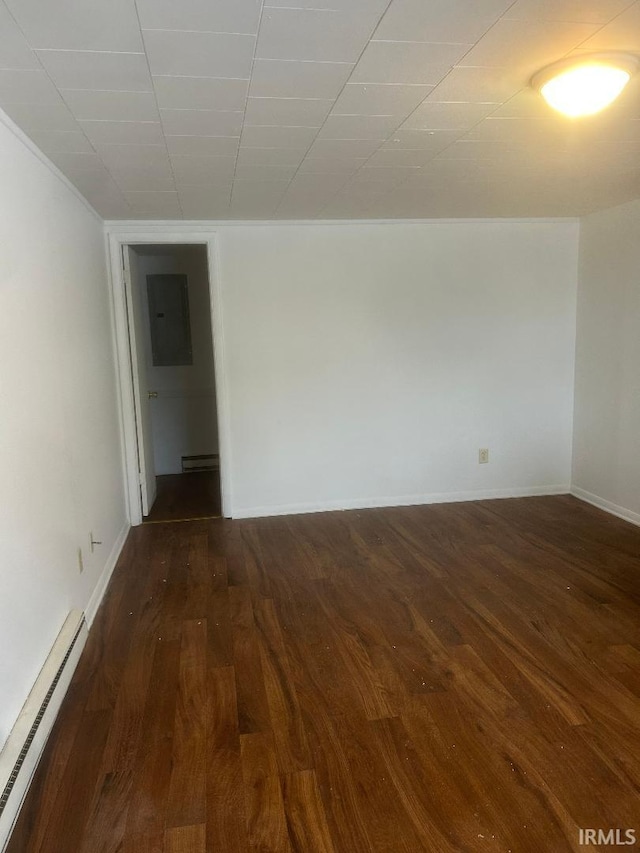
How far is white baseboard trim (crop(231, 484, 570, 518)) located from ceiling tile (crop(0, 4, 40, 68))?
3.14 metres

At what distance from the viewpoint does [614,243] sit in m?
3.93

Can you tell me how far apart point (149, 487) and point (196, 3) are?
3.64 m

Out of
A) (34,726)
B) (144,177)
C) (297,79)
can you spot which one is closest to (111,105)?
(297,79)

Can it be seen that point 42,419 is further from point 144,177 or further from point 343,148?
point 343,148

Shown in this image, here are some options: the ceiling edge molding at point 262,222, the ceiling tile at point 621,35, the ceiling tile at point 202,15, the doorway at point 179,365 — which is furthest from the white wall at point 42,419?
the doorway at point 179,365

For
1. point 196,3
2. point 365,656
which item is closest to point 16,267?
point 196,3

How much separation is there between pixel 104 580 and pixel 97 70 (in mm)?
2478

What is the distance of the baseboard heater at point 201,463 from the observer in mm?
5715

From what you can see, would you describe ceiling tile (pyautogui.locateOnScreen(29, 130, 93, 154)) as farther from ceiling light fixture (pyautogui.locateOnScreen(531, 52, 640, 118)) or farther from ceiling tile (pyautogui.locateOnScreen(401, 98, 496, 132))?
ceiling light fixture (pyautogui.locateOnScreen(531, 52, 640, 118))

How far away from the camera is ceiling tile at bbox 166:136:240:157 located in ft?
7.46

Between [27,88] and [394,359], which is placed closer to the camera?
[27,88]

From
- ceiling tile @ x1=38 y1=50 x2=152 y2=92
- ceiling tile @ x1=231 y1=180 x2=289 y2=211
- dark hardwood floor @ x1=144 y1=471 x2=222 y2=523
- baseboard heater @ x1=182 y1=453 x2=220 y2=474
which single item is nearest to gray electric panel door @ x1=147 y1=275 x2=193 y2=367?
baseboard heater @ x1=182 y1=453 x2=220 y2=474

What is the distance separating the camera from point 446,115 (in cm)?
213

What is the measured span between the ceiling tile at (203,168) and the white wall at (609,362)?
107 inches
